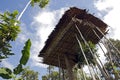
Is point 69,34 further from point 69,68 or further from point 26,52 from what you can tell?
point 26,52

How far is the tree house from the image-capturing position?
13977 millimetres

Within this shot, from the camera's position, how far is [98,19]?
A: 1445 centimetres

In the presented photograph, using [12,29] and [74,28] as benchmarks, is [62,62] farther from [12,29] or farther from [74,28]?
[12,29]

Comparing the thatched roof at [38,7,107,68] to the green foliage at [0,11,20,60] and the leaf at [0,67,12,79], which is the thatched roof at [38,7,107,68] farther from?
the leaf at [0,67,12,79]

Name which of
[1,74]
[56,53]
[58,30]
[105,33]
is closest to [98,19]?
[105,33]

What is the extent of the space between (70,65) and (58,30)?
3.38m

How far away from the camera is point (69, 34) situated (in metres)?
14.7

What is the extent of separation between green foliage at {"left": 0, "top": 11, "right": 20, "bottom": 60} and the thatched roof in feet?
24.4

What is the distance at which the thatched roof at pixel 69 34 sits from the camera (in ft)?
45.8

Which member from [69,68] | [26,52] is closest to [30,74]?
[69,68]

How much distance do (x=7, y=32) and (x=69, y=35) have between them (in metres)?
8.70

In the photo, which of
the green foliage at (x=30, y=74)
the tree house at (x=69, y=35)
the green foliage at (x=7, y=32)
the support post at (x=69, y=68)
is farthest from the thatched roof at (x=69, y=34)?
the green foliage at (x=30, y=74)

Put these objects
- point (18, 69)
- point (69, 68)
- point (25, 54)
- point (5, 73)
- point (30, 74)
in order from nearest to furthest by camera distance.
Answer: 1. point (5, 73)
2. point (18, 69)
3. point (25, 54)
4. point (69, 68)
5. point (30, 74)

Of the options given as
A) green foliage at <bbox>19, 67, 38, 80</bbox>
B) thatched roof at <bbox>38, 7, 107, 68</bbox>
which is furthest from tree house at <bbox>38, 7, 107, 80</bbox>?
green foliage at <bbox>19, 67, 38, 80</bbox>
